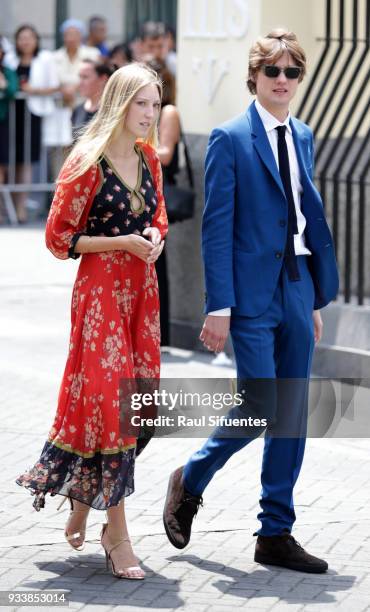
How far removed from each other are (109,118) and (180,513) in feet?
4.86

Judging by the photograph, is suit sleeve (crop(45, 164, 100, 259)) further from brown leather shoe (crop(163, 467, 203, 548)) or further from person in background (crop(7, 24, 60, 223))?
person in background (crop(7, 24, 60, 223))

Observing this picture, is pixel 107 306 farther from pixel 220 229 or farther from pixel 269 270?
pixel 269 270

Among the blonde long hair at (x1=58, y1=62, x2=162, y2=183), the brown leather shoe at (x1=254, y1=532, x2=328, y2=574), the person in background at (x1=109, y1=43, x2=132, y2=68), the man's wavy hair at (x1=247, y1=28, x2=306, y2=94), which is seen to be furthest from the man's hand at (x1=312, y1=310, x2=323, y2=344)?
the person in background at (x1=109, y1=43, x2=132, y2=68)

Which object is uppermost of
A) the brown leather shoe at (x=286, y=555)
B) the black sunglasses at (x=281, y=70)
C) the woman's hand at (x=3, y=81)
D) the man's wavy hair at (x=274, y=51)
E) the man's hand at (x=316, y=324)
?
the man's wavy hair at (x=274, y=51)

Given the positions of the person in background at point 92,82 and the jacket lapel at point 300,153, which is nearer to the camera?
the jacket lapel at point 300,153

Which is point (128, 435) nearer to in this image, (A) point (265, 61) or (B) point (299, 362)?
(B) point (299, 362)

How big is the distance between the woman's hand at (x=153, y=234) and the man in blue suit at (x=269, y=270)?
0.17 meters

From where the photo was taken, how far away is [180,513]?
221 inches

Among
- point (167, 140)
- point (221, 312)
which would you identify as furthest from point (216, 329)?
point (167, 140)

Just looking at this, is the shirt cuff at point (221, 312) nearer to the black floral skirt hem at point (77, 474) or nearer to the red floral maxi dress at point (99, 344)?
the red floral maxi dress at point (99, 344)

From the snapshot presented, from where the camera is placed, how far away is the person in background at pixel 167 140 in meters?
9.60

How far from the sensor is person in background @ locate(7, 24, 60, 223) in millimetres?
17484

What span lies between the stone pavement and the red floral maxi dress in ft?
1.01

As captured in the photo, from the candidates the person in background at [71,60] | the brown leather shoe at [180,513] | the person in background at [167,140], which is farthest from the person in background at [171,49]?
the brown leather shoe at [180,513]
